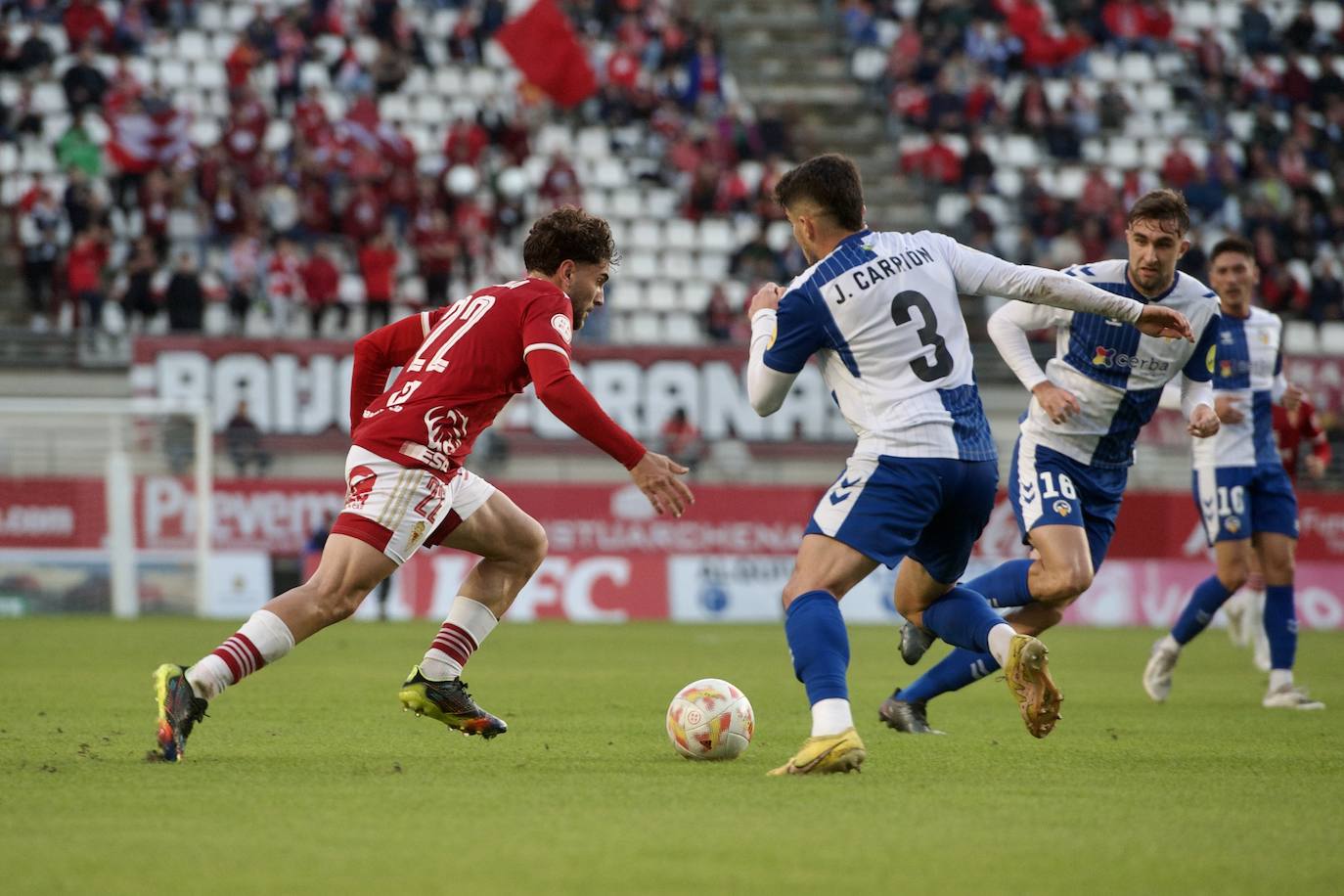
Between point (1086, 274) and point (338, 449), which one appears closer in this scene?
point (1086, 274)

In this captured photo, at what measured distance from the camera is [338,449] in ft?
71.3

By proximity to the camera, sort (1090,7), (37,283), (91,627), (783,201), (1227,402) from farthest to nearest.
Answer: (1090,7)
(37,283)
(91,627)
(1227,402)
(783,201)

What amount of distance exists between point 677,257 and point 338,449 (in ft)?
20.2

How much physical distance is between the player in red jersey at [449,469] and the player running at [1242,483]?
Result: 4.75 metres

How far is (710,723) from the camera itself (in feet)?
23.0

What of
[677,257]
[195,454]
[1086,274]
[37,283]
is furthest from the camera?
[677,257]

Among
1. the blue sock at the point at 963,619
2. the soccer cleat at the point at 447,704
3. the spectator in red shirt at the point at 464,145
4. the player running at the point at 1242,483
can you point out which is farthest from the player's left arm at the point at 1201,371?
the spectator in red shirt at the point at 464,145

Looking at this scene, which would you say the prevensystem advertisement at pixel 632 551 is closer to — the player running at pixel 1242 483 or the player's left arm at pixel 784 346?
the player running at pixel 1242 483

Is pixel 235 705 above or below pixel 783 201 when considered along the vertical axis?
below

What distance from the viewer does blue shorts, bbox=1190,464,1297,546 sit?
425 inches

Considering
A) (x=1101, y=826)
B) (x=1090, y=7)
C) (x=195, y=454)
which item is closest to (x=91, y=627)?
(x=195, y=454)

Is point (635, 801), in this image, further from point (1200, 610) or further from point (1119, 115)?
point (1119, 115)

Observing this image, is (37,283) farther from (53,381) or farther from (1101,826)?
(1101,826)

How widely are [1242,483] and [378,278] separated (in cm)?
1383
